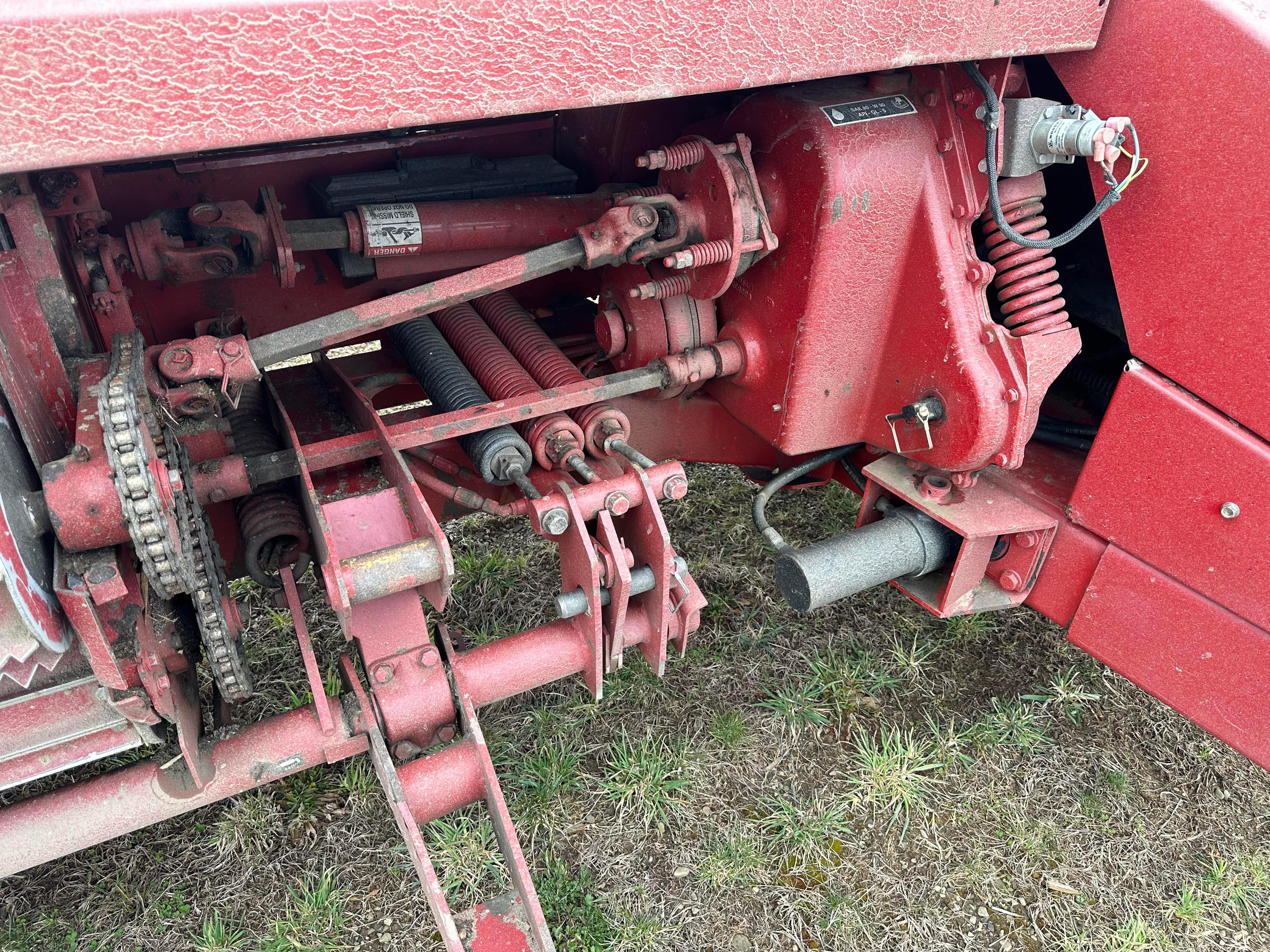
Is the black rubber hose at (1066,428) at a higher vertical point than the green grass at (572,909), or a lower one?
higher

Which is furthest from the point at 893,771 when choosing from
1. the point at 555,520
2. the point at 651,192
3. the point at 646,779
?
the point at 651,192

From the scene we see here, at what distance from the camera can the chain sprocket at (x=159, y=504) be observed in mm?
1190

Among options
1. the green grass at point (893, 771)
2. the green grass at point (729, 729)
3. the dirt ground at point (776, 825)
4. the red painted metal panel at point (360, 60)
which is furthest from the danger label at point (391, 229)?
the green grass at point (893, 771)

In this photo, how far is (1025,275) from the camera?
1.83 meters

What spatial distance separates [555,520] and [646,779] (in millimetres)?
937

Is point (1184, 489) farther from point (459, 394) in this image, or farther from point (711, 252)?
point (459, 394)

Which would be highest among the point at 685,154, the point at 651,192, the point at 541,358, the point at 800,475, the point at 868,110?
the point at 868,110

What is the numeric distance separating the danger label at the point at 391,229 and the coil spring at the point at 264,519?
0.44 m

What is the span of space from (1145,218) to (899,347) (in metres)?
0.53

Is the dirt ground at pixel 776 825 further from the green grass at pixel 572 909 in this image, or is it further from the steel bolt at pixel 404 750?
the steel bolt at pixel 404 750

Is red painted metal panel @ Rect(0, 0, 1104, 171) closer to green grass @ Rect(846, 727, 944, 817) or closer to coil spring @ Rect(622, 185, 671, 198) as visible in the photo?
coil spring @ Rect(622, 185, 671, 198)

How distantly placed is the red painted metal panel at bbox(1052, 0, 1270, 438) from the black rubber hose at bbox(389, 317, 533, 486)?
1338 mm

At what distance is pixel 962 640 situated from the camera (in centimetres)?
280

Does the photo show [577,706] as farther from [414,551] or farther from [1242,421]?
[1242,421]
